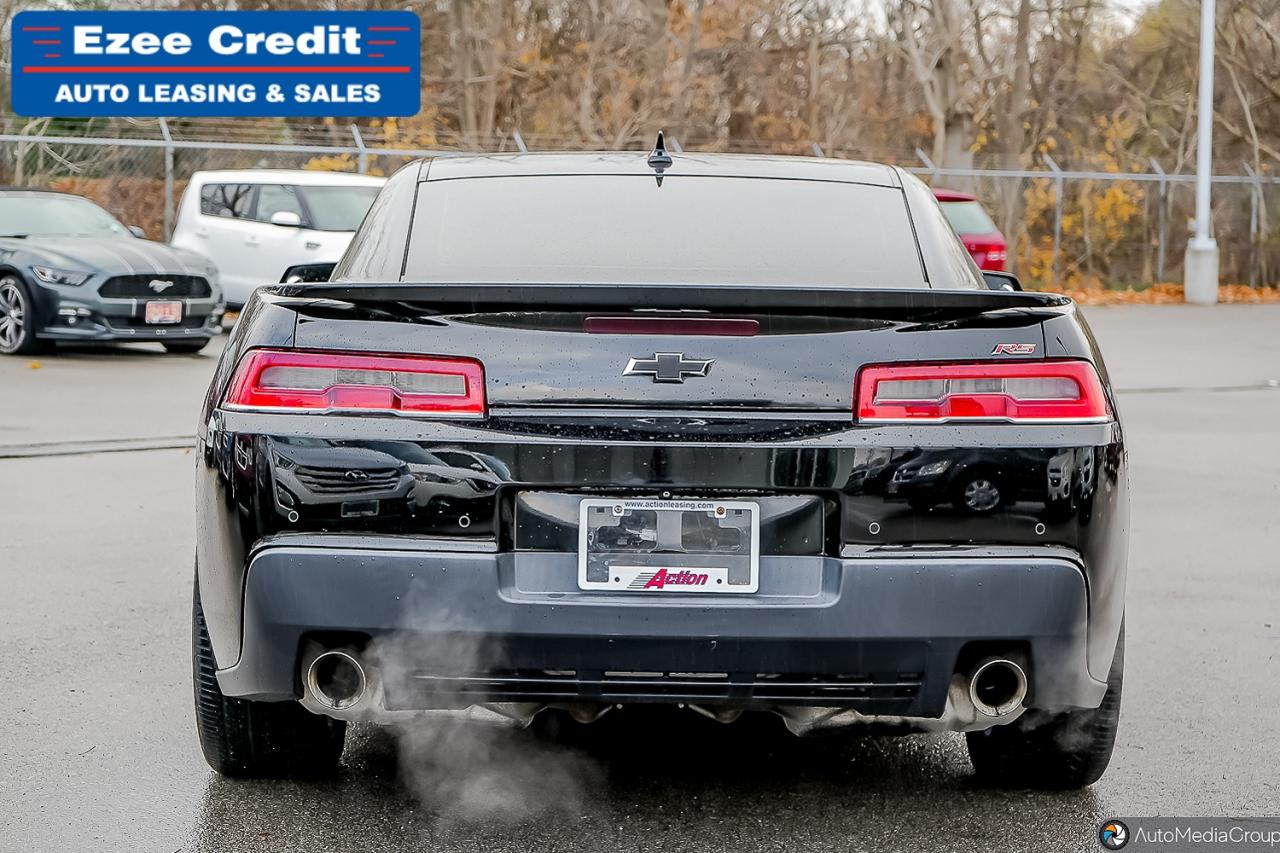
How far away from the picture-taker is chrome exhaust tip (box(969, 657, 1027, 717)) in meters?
3.41

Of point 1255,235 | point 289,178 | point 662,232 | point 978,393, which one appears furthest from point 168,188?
point 978,393

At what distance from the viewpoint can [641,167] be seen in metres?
4.61

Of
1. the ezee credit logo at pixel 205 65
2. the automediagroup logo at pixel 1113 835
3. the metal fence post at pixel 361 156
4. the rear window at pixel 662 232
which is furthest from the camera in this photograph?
the ezee credit logo at pixel 205 65

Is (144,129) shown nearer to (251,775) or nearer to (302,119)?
(302,119)

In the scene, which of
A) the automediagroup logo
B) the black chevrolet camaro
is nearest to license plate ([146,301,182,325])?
the black chevrolet camaro

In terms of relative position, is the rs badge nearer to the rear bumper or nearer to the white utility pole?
the rear bumper

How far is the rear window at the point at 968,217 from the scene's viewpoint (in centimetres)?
1967

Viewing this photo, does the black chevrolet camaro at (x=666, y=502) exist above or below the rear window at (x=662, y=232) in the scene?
below

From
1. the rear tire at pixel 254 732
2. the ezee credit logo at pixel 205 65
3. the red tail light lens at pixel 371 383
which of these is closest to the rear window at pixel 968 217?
the ezee credit logo at pixel 205 65

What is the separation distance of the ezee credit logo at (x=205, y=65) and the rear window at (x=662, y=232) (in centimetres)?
2195

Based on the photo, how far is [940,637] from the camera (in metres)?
3.29

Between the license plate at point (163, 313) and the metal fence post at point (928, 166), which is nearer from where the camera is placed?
the license plate at point (163, 313)

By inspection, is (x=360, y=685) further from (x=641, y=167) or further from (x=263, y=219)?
(x=263, y=219)

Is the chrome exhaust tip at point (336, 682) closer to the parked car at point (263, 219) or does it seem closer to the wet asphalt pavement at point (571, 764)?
the wet asphalt pavement at point (571, 764)
